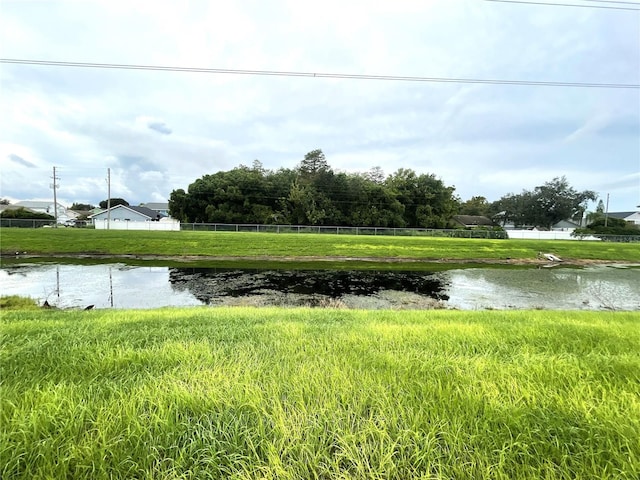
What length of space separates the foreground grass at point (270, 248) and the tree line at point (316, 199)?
886 inches

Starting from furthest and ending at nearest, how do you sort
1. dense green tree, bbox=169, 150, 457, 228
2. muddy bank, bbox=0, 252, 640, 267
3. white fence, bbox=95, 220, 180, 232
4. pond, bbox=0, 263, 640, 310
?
dense green tree, bbox=169, 150, 457, 228
white fence, bbox=95, 220, 180, 232
muddy bank, bbox=0, 252, 640, 267
pond, bbox=0, 263, 640, 310

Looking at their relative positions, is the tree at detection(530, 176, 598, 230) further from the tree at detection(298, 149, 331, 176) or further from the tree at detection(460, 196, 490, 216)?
the tree at detection(298, 149, 331, 176)

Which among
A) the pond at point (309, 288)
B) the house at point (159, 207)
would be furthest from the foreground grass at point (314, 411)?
the house at point (159, 207)

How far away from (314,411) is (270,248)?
2108cm

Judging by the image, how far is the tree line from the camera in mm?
48656

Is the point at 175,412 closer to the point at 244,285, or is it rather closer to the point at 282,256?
the point at 244,285

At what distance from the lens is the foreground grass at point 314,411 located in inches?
53.8

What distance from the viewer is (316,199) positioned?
162ft

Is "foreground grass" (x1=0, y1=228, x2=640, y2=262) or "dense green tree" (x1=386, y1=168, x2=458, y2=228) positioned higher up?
"dense green tree" (x1=386, y1=168, x2=458, y2=228)

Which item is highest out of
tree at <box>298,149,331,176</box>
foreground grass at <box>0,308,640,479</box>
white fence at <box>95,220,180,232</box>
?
tree at <box>298,149,331,176</box>

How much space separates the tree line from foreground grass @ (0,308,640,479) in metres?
44.7

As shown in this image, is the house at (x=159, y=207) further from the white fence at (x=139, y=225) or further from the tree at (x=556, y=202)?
the tree at (x=556, y=202)

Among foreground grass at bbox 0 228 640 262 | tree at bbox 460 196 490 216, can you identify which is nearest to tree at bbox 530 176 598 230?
tree at bbox 460 196 490 216

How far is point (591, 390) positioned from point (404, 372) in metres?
1.20
